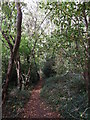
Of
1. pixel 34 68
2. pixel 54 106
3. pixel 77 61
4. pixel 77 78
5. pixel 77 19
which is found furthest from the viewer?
pixel 34 68

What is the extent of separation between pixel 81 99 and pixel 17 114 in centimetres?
244

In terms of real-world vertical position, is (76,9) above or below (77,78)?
above

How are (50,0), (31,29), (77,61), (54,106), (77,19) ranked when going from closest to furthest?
(50,0) < (77,19) < (77,61) < (54,106) < (31,29)

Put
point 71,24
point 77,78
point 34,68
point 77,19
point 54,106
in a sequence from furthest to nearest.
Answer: point 34,68
point 77,78
point 54,106
point 71,24
point 77,19

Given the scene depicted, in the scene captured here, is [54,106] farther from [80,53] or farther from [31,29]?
[31,29]

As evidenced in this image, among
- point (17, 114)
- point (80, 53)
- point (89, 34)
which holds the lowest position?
point (17, 114)

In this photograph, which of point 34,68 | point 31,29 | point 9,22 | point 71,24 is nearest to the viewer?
point 71,24

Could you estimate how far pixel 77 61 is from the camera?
11.4 ft

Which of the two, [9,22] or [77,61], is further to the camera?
[9,22]

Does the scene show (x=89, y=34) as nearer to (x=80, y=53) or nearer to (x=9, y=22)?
(x=80, y=53)

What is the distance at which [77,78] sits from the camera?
5848mm

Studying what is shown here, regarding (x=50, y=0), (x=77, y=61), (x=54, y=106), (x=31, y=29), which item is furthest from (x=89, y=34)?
(x=31, y=29)

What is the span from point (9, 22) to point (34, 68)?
7489 millimetres

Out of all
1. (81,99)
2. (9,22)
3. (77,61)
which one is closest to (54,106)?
(81,99)
